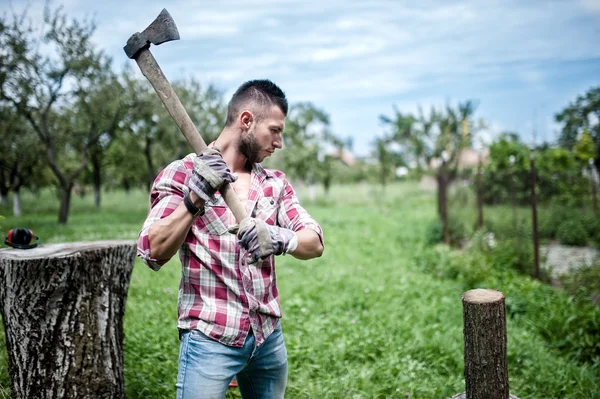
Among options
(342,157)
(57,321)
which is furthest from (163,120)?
(342,157)

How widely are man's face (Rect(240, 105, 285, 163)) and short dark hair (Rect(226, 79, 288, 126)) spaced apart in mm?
31

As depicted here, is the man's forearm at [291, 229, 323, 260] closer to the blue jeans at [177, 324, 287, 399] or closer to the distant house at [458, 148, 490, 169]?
the blue jeans at [177, 324, 287, 399]

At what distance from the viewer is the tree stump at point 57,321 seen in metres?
2.60

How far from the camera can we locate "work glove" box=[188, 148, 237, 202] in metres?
1.69

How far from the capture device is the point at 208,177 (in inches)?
66.8

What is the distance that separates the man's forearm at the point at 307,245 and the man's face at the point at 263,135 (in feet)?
1.26

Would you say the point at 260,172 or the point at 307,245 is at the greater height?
the point at 260,172

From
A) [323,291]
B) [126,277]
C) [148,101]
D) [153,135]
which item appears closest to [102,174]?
[153,135]

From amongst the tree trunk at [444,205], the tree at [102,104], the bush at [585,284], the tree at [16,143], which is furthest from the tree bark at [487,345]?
the tree at [16,143]

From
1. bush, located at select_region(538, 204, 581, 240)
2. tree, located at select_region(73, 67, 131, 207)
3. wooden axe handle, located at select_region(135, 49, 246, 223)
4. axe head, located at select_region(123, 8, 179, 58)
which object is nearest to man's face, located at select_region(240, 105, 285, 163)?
wooden axe handle, located at select_region(135, 49, 246, 223)

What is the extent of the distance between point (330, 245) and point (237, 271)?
8484 mm

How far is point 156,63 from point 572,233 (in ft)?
28.8

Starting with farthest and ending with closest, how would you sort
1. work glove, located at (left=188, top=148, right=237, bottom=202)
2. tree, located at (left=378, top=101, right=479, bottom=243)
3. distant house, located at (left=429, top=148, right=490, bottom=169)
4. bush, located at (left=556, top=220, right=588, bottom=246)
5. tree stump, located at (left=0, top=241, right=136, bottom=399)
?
1. tree, located at (left=378, top=101, right=479, bottom=243)
2. distant house, located at (left=429, top=148, right=490, bottom=169)
3. bush, located at (left=556, top=220, right=588, bottom=246)
4. tree stump, located at (left=0, top=241, right=136, bottom=399)
5. work glove, located at (left=188, top=148, right=237, bottom=202)

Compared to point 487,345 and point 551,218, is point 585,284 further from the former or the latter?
point 487,345
